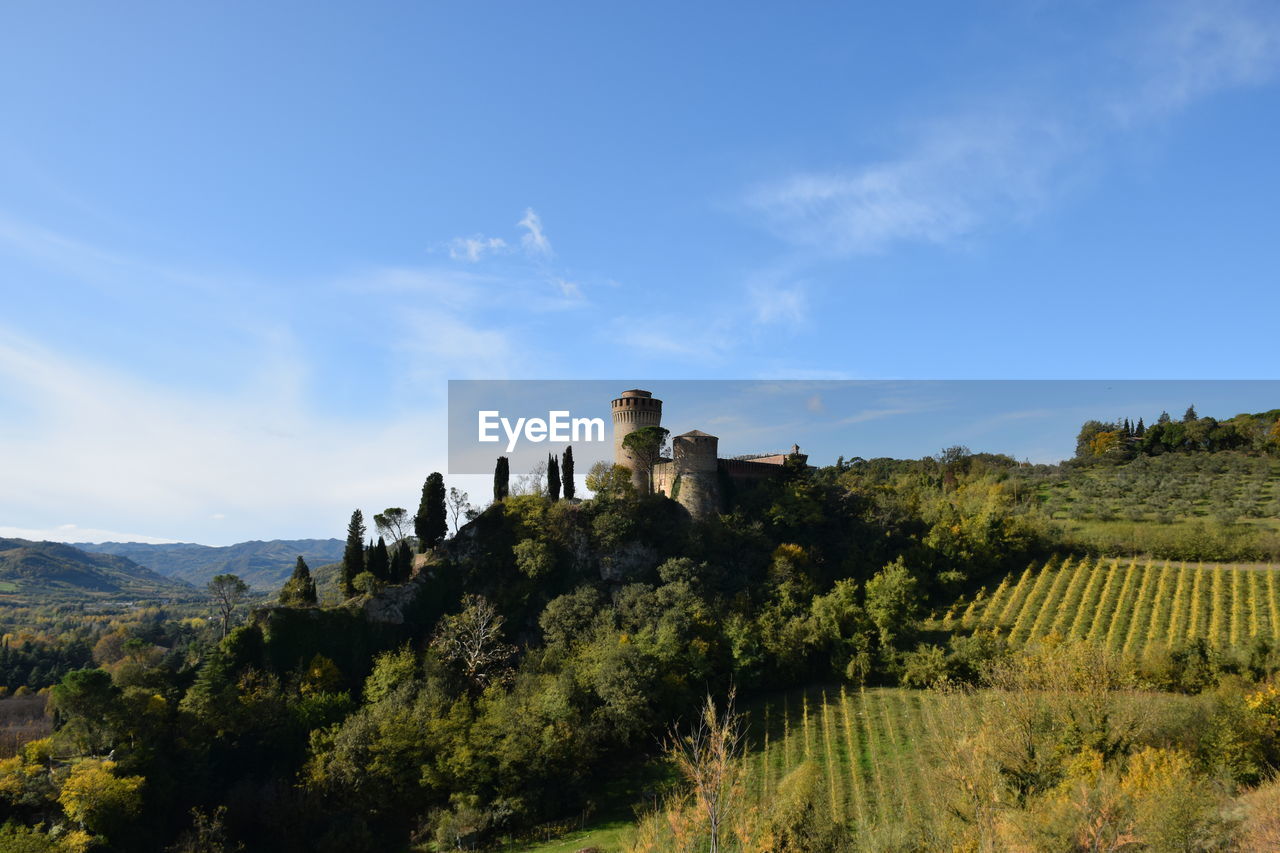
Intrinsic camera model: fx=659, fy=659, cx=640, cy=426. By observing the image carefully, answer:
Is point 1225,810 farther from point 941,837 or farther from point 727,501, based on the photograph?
point 727,501

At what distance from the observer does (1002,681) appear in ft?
86.8

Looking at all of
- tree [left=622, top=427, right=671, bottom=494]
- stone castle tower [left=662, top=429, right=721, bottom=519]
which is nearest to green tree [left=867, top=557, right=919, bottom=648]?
stone castle tower [left=662, top=429, right=721, bottom=519]

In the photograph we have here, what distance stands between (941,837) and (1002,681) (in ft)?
36.6

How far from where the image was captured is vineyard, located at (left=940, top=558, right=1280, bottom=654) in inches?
1291

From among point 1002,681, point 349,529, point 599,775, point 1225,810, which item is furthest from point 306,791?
point 1225,810

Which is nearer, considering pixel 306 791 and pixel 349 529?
pixel 306 791

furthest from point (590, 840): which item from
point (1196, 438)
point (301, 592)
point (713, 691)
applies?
point (1196, 438)

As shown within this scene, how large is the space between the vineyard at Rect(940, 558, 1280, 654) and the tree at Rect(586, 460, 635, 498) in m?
20.5

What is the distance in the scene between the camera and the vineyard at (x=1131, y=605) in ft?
108

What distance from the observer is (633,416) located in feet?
150

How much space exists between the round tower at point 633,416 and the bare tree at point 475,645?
13688 mm

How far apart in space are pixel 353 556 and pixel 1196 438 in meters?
88.1

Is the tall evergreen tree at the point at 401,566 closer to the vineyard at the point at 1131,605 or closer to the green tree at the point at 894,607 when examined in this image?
the green tree at the point at 894,607

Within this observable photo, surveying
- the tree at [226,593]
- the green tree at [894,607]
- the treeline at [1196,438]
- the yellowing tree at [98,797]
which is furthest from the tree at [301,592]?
the treeline at [1196,438]
